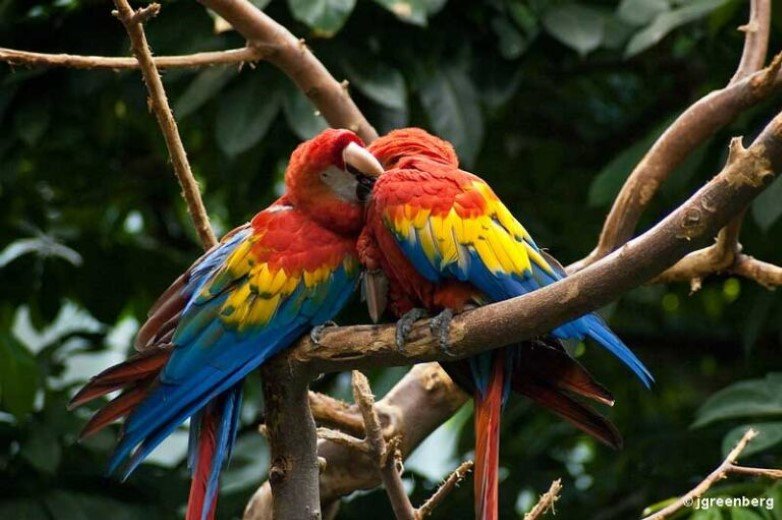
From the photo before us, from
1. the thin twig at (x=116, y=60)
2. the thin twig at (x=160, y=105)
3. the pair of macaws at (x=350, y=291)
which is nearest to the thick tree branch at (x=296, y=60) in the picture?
the thin twig at (x=116, y=60)

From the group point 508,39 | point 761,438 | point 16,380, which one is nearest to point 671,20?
point 508,39

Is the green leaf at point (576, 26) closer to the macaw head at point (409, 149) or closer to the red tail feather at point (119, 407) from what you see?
the macaw head at point (409, 149)

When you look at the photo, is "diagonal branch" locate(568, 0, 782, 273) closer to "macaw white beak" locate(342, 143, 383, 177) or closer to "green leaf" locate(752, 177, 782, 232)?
"green leaf" locate(752, 177, 782, 232)

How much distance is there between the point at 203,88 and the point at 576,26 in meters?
1.10

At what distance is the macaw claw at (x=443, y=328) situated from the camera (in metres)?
2.02

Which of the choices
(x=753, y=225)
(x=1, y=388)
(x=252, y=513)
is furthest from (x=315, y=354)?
(x=753, y=225)

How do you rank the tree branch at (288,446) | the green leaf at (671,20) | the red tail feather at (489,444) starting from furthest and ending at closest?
the green leaf at (671,20) → the tree branch at (288,446) → the red tail feather at (489,444)

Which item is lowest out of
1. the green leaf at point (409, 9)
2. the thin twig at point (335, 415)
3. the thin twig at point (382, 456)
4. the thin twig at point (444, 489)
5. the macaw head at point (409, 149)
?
the thin twig at point (444, 489)

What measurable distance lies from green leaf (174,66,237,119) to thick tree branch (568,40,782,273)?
114 centimetres

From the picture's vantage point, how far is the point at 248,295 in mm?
2391

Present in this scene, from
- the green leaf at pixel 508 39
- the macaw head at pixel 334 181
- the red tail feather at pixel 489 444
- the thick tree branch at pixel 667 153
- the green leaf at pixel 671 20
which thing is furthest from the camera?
the green leaf at pixel 508 39

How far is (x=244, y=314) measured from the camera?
237 centimetres

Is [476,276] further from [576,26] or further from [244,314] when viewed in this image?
[576,26]

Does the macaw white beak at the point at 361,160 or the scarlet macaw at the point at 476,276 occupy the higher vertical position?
the macaw white beak at the point at 361,160
